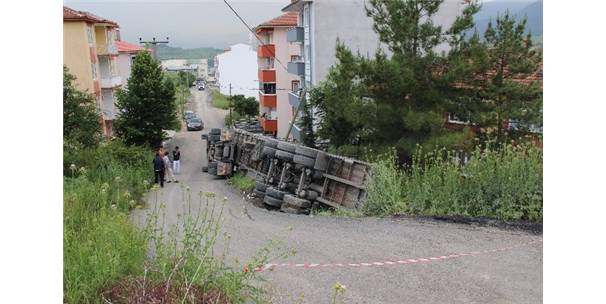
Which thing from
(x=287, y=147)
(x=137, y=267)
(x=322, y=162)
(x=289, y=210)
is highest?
(x=287, y=147)

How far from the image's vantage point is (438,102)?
40.9 ft

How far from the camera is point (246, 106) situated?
55562 millimetres

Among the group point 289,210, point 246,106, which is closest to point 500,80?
point 289,210

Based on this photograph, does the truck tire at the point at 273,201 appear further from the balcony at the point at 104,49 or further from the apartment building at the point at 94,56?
the balcony at the point at 104,49

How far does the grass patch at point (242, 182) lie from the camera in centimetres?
1758

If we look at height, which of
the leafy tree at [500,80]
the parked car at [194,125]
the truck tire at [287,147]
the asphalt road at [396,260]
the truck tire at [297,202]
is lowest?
the truck tire at [297,202]

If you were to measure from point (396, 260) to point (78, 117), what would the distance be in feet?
63.4

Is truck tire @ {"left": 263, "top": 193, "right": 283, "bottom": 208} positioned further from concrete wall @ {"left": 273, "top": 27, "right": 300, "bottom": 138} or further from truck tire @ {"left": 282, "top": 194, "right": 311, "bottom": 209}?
concrete wall @ {"left": 273, "top": 27, "right": 300, "bottom": 138}

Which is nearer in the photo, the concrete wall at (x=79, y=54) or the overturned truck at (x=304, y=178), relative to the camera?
the overturned truck at (x=304, y=178)

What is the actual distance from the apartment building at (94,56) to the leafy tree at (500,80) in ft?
66.4

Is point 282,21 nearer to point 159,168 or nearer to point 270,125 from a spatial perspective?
point 270,125

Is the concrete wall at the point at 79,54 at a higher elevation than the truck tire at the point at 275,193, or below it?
higher

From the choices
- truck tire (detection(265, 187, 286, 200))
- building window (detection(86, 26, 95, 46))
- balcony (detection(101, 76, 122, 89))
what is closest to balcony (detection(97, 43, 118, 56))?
balcony (detection(101, 76, 122, 89))

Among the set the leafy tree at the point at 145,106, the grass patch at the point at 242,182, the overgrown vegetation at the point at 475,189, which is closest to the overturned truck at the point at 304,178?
the grass patch at the point at 242,182
